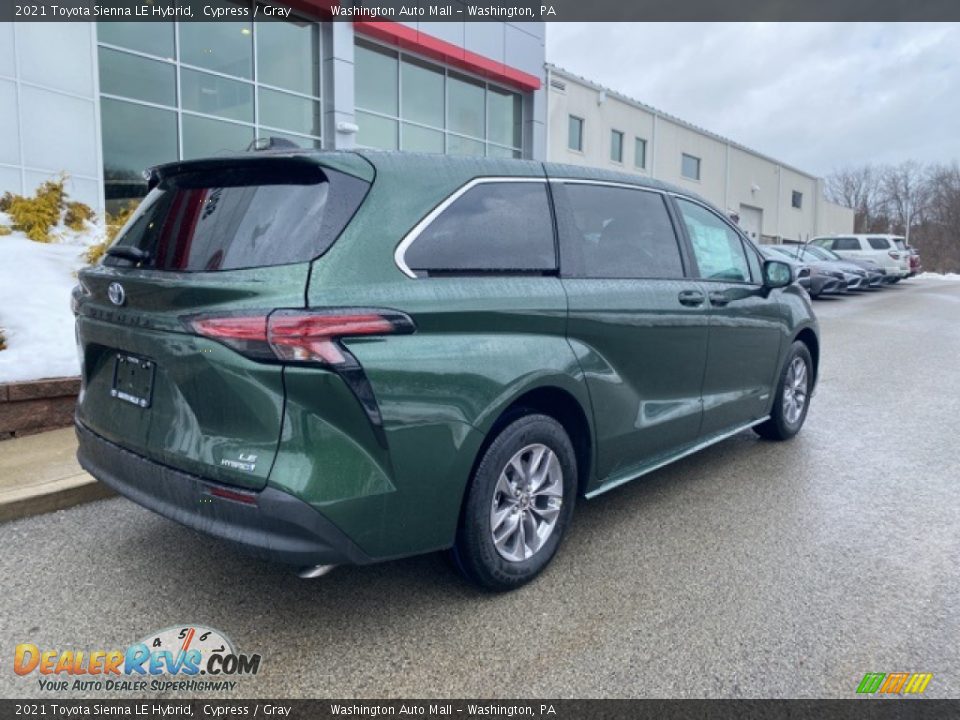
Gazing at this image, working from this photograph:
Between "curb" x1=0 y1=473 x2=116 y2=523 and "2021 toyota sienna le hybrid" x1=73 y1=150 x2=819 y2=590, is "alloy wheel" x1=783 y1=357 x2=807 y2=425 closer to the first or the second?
"2021 toyota sienna le hybrid" x1=73 y1=150 x2=819 y2=590

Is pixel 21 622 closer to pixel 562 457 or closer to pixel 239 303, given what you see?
pixel 239 303

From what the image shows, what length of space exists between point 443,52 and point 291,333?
15514mm

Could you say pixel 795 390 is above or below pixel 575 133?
below

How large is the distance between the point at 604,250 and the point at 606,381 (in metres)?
0.69

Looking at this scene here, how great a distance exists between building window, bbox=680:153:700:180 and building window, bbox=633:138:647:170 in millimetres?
3279

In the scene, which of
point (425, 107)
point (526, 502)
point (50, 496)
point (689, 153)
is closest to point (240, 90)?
point (425, 107)

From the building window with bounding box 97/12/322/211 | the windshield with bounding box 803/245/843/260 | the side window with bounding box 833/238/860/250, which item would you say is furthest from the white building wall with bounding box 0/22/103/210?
the side window with bounding box 833/238/860/250

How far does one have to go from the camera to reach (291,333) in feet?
8.00

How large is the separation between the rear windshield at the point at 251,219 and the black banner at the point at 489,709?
1.50m

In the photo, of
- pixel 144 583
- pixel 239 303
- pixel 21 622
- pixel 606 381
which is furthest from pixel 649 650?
pixel 21 622

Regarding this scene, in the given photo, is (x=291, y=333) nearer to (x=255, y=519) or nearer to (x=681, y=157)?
(x=255, y=519)

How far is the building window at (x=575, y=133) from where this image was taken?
25.1m

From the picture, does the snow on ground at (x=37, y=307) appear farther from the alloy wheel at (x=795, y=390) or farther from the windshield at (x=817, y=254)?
the windshield at (x=817, y=254)

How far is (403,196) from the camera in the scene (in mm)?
2842
